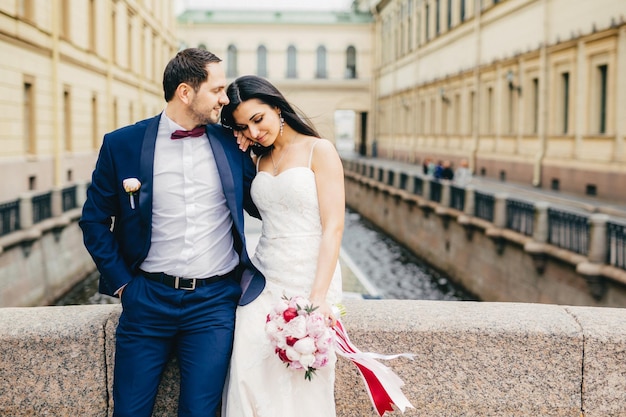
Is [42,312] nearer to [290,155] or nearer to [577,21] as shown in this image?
[290,155]

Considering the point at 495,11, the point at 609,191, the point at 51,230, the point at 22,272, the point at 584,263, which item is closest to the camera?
the point at 584,263

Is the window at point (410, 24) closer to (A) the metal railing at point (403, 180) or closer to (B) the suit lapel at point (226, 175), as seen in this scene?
(A) the metal railing at point (403, 180)

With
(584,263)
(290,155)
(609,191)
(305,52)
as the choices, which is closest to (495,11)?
(609,191)

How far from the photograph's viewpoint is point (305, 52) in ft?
200

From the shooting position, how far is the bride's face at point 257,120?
309 centimetres

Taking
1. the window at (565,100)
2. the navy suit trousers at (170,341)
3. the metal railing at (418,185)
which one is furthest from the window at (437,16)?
the navy suit trousers at (170,341)

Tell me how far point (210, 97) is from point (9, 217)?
12340 mm

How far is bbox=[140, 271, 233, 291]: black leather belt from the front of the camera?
3.03 metres

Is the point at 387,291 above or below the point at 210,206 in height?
below

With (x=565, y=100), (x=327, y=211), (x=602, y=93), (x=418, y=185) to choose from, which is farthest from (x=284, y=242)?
(x=418, y=185)

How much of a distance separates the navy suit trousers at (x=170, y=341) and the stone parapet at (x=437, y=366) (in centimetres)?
37

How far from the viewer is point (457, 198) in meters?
20.5

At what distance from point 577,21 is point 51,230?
49.9 feet

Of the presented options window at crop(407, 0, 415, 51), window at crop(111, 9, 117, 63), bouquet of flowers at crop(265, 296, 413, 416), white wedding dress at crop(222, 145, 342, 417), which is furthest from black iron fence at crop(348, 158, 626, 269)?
window at crop(407, 0, 415, 51)
